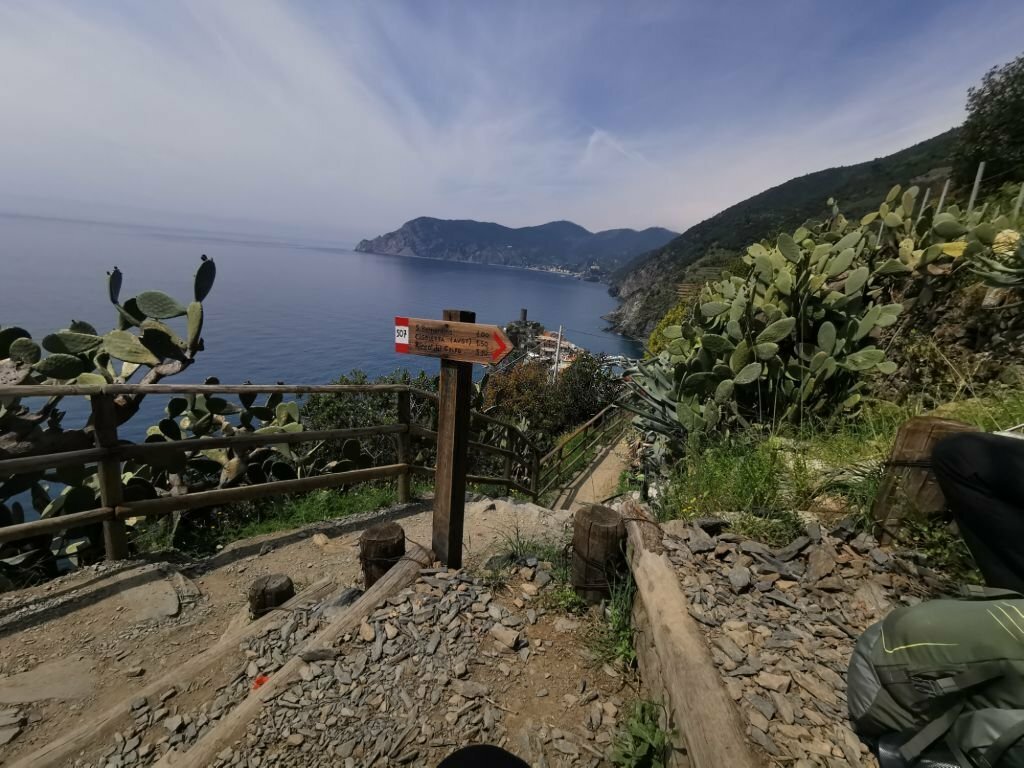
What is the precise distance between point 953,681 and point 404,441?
165 inches

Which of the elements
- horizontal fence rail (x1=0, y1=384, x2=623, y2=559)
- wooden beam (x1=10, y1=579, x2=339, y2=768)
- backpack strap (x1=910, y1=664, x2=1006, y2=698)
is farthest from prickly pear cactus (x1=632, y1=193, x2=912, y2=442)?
wooden beam (x1=10, y1=579, x2=339, y2=768)

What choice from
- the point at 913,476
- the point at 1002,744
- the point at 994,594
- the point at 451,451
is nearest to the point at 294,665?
the point at 451,451

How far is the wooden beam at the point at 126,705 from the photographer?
175cm

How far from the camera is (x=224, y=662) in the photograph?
2.28 m

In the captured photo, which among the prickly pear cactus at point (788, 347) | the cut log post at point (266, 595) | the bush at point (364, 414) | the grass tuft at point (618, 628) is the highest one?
the prickly pear cactus at point (788, 347)

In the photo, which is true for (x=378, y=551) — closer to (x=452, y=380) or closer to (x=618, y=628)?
(x=452, y=380)

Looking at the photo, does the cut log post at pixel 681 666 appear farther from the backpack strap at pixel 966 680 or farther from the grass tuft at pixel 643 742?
the backpack strap at pixel 966 680

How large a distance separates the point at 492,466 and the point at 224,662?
7.84 m

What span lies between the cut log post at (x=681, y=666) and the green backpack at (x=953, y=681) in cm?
42

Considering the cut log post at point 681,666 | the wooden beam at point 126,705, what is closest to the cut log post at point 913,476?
the cut log post at point 681,666

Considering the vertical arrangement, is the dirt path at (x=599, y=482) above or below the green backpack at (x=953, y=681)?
below

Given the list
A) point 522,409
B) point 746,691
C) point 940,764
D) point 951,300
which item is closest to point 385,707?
point 746,691

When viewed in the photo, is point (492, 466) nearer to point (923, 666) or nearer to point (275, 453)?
point (275, 453)

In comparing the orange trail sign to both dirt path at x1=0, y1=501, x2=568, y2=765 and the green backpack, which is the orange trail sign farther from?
the green backpack
